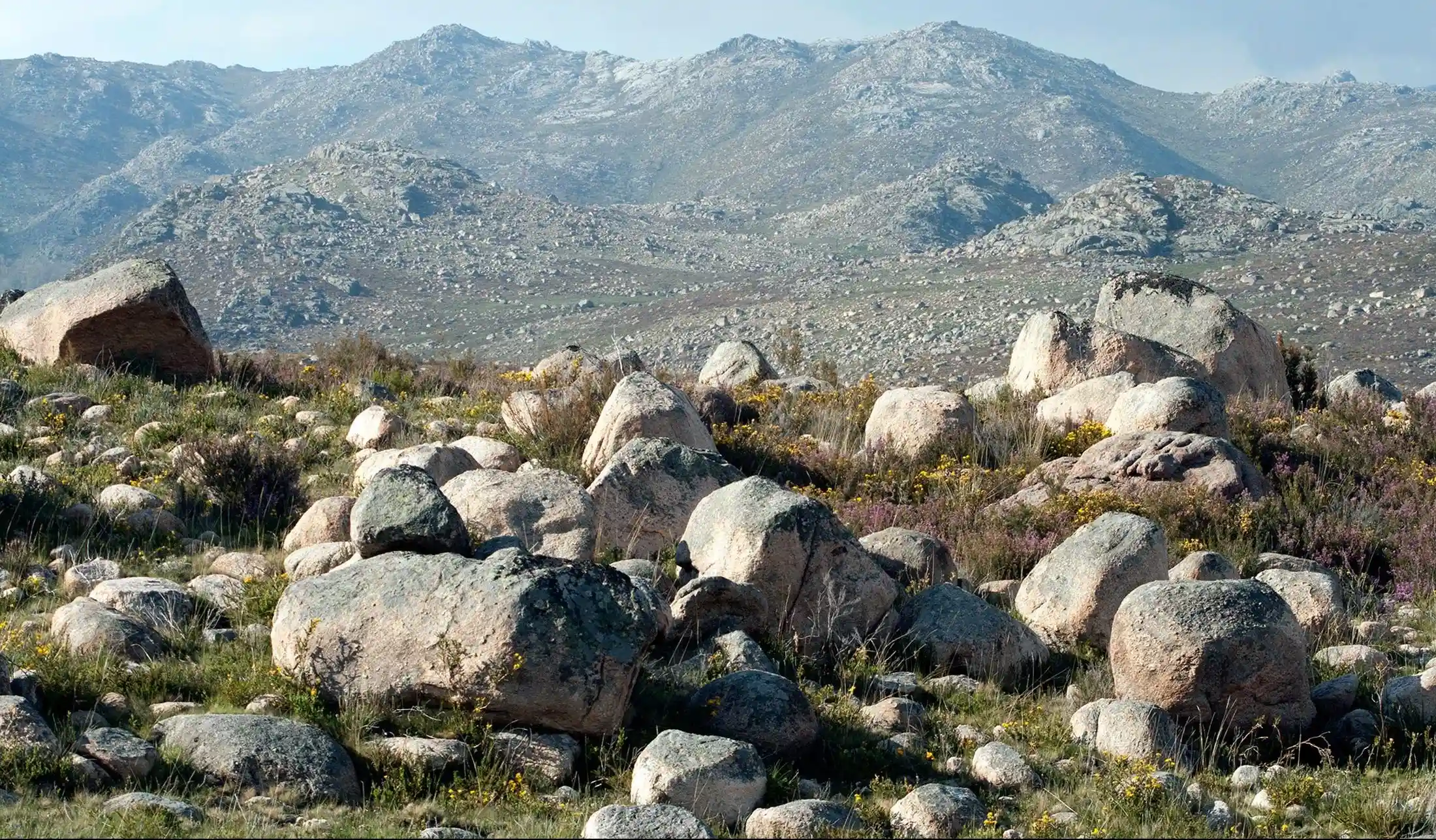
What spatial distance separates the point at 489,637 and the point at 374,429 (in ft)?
19.6

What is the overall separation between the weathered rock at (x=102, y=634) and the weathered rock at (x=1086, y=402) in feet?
28.2

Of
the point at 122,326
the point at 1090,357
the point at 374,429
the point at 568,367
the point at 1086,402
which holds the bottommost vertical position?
the point at 374,429

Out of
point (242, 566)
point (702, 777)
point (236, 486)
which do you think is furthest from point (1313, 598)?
point (236, 486)

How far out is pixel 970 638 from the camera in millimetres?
7086

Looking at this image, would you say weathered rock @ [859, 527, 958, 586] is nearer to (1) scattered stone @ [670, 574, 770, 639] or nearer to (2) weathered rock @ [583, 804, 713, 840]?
(1) scattered stone @ [670, 574, 770, 639]

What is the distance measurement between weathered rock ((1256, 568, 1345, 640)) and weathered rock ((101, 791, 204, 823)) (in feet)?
20.2

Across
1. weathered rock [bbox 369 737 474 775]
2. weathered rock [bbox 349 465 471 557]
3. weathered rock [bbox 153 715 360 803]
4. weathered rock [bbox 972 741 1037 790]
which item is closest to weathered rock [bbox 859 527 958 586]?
weathered rock [bbox 972 741 1037 790]

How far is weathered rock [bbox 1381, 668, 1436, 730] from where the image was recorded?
21.2ft

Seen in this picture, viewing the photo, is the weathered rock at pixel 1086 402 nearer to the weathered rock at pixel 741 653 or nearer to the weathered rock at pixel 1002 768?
the weathered rock at pixel 741 653

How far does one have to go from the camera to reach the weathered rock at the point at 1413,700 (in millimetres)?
6465

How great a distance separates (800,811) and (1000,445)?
23.3ft

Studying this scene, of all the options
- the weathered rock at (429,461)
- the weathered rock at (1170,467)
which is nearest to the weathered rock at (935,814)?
the weathered rock at (429,461)

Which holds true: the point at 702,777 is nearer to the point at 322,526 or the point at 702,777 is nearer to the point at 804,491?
the point at 322,526

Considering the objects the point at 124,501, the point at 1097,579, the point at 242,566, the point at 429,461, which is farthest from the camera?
the point at 429,461
